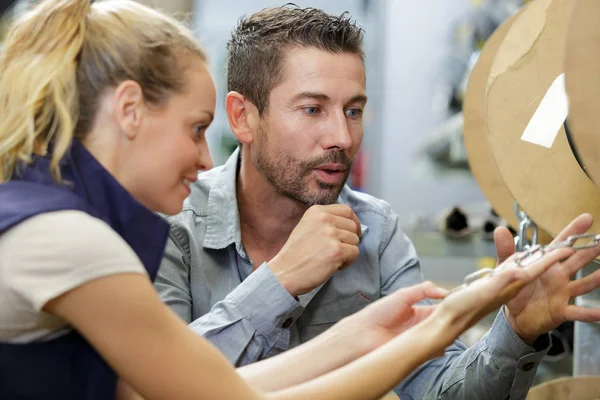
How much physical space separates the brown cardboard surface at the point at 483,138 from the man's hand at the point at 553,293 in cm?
36

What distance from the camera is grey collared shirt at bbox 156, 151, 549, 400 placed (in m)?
1.29

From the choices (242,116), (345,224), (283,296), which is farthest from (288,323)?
(242,116)

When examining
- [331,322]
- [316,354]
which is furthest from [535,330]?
[331,322]

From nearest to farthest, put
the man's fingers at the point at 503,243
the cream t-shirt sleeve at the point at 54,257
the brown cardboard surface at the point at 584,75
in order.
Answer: the cream t-shirt sleeve at the point at 54,257
the brown cardboard surface at the point at 584,75
the man's fingers at the point at 503,243

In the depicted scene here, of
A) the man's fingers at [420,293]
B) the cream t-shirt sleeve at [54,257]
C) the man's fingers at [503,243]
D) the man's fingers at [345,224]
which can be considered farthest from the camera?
the man's fingers at [345,224]

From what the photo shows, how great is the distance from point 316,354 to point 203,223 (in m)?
0.51

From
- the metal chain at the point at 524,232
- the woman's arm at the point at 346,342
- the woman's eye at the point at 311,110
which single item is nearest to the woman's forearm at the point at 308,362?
the woman's arm at the point at 346,342

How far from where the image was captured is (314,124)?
5.04 ft

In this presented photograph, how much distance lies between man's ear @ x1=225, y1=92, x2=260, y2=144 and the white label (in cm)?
60

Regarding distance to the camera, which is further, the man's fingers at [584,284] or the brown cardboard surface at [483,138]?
the brown cardboard surface at [483,138]

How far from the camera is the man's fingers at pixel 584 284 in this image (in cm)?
111

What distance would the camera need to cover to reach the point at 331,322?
158 cm

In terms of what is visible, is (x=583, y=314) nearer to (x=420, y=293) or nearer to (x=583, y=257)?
(x=583, y=257)

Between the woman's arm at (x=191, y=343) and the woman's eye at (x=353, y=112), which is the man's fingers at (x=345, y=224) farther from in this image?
the woman's arm at (x=191, y=343)
